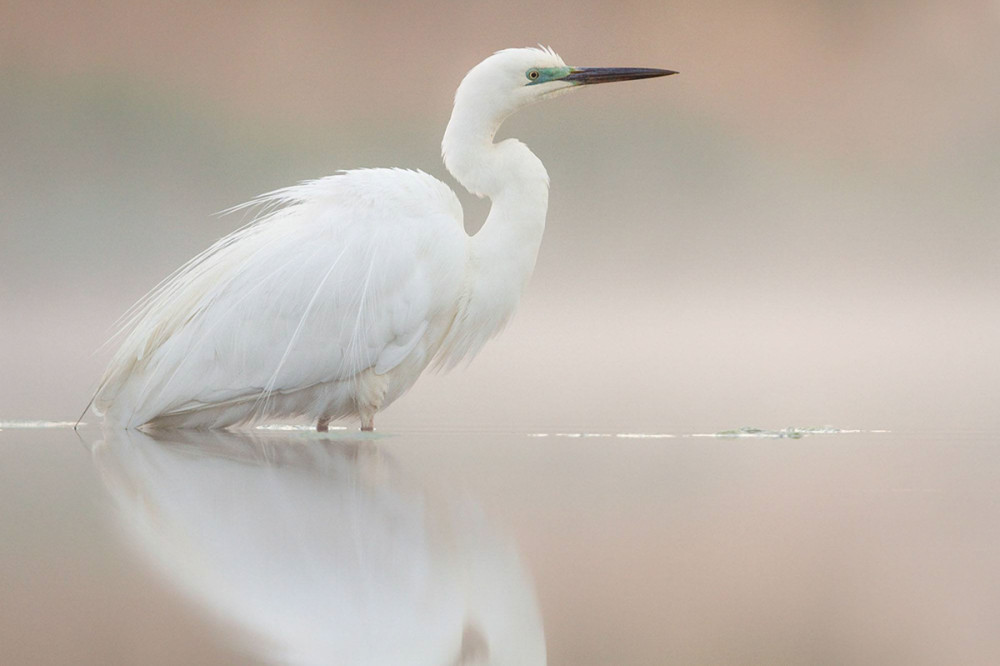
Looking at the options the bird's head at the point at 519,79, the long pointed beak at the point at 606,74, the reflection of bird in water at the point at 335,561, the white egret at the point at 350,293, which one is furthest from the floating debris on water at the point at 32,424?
the long pointed beak at the point at 606,74

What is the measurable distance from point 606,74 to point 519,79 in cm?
25

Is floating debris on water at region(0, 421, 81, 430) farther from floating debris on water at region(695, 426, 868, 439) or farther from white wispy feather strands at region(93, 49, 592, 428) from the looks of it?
floating debris on water at region(695, 426, 868, 439)

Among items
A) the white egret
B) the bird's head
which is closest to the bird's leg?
the white egret

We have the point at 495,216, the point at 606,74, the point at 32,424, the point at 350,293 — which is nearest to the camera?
the point at 350,293

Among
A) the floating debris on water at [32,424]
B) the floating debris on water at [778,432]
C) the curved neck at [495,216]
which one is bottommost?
the floating debris on water at [32,424]

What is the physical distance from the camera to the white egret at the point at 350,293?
253 centimetres

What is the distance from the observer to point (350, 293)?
2.55m

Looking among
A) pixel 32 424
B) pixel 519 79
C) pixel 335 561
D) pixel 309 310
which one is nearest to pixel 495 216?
pixel 519 79

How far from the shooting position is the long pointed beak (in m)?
2.89

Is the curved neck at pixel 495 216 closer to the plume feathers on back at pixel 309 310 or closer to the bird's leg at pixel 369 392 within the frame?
the plume feathers on back at pixel 309 310

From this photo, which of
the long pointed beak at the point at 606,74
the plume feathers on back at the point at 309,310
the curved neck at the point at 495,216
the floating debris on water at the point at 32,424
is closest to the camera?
the plume feathers on back at the point at 309,310

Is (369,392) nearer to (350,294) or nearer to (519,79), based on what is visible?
(350,294)

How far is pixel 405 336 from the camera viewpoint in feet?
8.39

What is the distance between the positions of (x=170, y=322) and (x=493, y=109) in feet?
2.93
